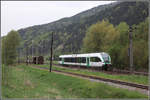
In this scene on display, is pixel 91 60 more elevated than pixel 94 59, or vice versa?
pixel 94 59

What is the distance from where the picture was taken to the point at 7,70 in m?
17.3

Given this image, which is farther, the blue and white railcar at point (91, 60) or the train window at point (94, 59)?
the train window at point (94, 59)

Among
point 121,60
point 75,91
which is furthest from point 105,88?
point 121,60

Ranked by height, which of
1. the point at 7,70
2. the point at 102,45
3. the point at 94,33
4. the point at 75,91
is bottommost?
the point at 75,91

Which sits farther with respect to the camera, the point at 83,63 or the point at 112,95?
the point at 83,63

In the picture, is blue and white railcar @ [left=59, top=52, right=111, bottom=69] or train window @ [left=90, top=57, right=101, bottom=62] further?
train window @ [left=90, top=57, right=101, bottom=62]

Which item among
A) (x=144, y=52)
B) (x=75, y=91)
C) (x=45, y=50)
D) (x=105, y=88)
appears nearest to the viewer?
(x=105, y=88)

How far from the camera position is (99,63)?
32062 millimetres

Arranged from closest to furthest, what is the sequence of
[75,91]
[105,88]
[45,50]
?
[105,88]
[75,91]
[45,50]

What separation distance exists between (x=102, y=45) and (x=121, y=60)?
11.5m

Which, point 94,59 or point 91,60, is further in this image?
point 91,60

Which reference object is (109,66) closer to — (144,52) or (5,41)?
(144,52)

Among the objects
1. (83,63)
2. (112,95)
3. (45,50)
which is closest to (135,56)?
(83,63)

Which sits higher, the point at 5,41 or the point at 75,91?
the point at 5,41
